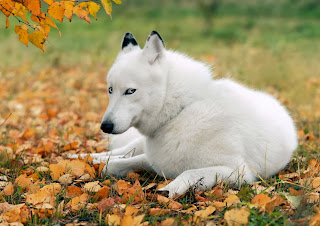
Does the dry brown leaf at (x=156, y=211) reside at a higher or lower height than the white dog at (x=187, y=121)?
lower

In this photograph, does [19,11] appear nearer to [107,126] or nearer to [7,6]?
[7,6]

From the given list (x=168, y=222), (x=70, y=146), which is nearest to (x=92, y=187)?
(x=168, y=222)

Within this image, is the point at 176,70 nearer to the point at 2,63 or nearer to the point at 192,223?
the point at 192,223

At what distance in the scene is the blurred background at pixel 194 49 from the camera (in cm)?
776

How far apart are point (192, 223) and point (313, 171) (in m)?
1.39

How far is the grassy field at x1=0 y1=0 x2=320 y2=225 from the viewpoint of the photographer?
3023 mm

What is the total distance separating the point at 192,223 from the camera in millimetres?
2457

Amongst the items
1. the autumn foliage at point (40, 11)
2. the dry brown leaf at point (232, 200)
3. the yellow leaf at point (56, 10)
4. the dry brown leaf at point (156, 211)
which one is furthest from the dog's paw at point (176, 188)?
the yellow leaf at point (56, 10)

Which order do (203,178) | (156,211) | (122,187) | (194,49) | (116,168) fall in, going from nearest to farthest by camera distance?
1. (156,211)
2. (203,178)
3. (122,187)
4. (116,168)
5. (194,49)

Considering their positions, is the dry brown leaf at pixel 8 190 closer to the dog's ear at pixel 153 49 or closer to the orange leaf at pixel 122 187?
the orange leaf at pixel 122 187

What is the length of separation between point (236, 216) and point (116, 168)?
152 centimetres

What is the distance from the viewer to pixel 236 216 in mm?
2404

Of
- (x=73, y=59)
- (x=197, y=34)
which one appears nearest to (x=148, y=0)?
(x=197, y=34)

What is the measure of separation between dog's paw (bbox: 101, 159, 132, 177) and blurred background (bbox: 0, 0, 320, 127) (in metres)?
1.35
